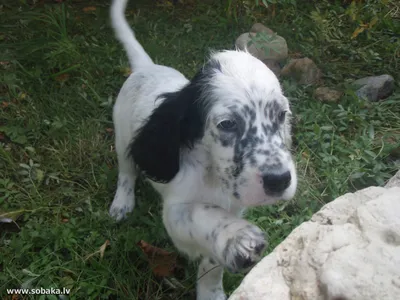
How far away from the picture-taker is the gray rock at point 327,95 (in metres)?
4.09

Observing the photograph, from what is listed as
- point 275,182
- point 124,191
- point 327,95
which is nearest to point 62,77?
point 124,191

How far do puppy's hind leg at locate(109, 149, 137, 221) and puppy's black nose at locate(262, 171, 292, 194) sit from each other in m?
1.51

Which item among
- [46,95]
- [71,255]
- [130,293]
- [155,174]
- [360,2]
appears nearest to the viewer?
[155,174]

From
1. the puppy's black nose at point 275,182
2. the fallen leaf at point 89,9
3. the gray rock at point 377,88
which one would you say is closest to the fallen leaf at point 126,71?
the fallen leaf at point 89,9

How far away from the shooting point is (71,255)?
2.83 meters

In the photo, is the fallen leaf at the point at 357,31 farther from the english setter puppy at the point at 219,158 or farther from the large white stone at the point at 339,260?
the large white stone at the point at 339,260

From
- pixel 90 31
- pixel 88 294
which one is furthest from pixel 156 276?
pixel 90 31

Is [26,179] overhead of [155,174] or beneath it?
beneath

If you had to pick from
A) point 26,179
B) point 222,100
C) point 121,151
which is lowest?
point 26,179

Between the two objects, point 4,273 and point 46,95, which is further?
point 46,95

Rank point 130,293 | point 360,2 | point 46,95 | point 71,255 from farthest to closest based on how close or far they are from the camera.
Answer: point 360,2
point 46,95
point 71,255
point 130,293

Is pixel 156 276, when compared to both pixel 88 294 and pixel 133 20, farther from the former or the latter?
pixel 133 20

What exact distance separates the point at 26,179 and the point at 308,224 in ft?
7.16

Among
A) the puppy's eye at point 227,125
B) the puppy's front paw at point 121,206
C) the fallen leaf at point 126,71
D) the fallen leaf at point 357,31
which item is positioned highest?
the puppy's eye at point 227,125
